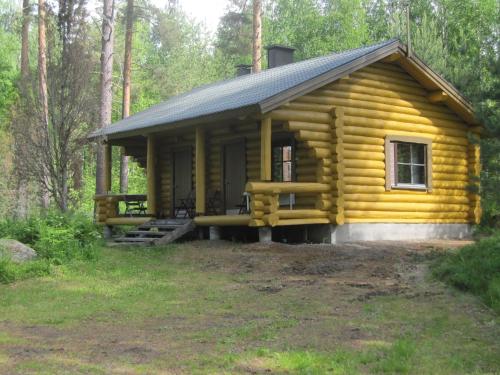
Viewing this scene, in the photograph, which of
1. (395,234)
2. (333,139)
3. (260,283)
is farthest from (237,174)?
(260,283)

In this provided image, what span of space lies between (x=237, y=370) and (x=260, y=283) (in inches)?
186

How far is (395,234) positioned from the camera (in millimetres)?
16422

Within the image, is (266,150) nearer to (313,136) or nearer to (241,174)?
(313,136)

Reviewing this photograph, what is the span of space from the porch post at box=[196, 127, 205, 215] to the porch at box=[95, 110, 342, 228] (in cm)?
2

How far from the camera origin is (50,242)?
1211 centimetres

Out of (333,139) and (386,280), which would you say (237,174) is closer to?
(333,139)

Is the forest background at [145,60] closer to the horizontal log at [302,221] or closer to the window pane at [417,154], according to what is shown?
the window pane at [417,154]

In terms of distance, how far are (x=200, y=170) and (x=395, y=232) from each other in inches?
211

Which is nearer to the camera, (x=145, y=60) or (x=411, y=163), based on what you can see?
(x=411, y=163)

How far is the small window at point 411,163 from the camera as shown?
16641mm

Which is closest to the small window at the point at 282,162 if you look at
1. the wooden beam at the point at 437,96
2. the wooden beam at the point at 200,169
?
the wooden beam at the point at 200,169

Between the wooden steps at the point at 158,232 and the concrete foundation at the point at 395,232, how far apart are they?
3.60 meters

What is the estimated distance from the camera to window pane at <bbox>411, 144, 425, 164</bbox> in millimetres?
17266

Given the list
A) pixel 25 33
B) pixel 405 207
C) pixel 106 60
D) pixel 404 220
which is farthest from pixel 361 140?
pixel 25 33
